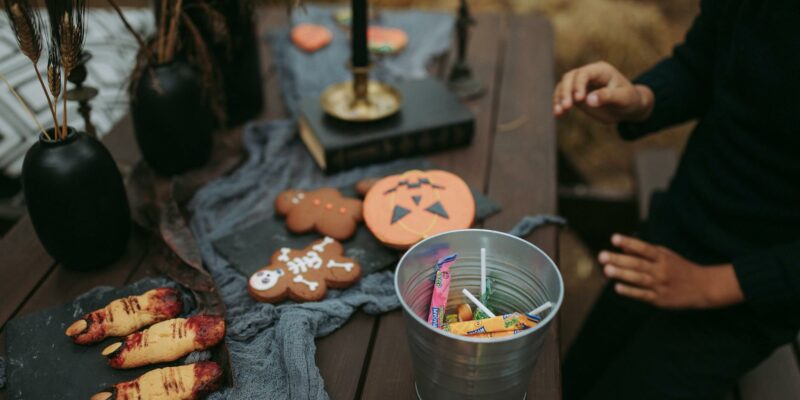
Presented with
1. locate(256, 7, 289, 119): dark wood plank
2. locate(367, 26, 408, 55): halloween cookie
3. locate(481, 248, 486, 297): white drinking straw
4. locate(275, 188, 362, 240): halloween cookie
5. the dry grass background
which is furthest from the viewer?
the dry grass background

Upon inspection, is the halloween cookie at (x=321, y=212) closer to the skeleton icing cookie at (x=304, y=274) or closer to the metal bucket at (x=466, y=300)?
the skeleton icing cookie at (x=304, y=274)

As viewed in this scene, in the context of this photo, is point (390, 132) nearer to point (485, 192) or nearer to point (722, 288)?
point (485, 192)

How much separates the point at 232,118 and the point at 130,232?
0.38 metres

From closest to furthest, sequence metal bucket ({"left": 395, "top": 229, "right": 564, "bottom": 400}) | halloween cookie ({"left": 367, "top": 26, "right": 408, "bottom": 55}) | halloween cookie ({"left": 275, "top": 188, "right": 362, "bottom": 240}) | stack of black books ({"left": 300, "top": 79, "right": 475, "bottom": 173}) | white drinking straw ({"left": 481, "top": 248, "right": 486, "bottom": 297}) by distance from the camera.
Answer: metal bucket ({"left": 395, "top": 229, "right": 564, "bottom": 400})
white drinking straw ({"left": 481, "top": 248, "right": 486, "bottom": 297})
halloween cookie ({"left": 275, "top": 188, "right": 362, "bottom": 240})
stack of black books ({"left": 300, "top": 79, "right": 475, "bottom": 173})
halloween cookie ({"left": 367, "top": 26, "right": 408, "bottom": 55})

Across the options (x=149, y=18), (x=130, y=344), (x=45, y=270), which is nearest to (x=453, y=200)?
(x=130, y=344)

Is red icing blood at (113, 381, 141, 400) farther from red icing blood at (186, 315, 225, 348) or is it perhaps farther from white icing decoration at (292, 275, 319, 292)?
white icing decoration at (292, 275, 319, 292)

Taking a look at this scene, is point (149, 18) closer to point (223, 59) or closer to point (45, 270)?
point (223, 59)

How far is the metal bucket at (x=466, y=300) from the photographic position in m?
0.51

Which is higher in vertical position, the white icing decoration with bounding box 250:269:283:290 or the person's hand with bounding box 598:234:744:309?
the white icing decoration with bounding box 250:269:283:290

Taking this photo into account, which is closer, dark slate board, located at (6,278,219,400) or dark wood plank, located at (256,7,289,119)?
dark slate board, located at (6,278,219,400)

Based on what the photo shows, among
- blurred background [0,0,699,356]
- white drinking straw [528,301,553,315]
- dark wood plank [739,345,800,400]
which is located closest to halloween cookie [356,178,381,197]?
white drinking straw [528,301,553,315]

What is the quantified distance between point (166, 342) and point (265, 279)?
0.14 metres

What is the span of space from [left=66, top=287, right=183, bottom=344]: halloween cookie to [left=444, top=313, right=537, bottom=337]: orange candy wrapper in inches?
13.9

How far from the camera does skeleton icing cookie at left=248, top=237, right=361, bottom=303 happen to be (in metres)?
0.73
